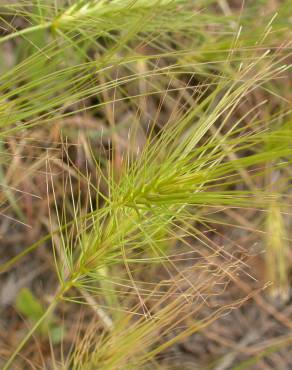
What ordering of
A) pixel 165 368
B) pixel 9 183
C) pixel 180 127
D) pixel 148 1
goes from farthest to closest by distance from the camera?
pixel 165 368, pixel 9 183, pixel 148 1, pixel 180 127

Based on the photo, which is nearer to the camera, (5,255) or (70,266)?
(70,266)

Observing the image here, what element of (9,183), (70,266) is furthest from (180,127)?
(9,183)

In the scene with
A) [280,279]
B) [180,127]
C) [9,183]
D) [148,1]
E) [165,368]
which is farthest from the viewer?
[280,279]

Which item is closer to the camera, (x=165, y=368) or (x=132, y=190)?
(x=132, y=190)

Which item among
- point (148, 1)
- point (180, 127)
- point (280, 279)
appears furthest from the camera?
point (280, 279)

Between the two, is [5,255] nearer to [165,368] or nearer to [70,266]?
[165,368]

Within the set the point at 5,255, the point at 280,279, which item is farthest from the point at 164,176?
the point at 280,279

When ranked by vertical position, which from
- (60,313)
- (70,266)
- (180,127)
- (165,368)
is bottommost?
(165,368)

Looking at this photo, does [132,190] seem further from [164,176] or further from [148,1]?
[148,1]

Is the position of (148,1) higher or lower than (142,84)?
higher
